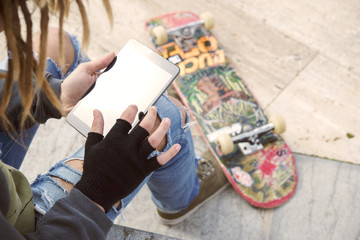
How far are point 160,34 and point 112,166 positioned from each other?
107 centimetres

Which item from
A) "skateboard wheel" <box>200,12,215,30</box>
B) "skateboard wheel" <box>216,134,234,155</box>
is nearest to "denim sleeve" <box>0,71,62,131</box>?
"skateboard wheel" <box>216,134,234,155</box>

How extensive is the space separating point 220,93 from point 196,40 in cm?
33

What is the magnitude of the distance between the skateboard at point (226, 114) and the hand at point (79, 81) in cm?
60

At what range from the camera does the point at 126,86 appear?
116cm

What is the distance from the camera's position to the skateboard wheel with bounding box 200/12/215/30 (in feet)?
5.76

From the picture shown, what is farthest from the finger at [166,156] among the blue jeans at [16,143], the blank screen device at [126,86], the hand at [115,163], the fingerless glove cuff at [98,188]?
the blue jeans at [16,143]

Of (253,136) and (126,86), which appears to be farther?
(253,136)

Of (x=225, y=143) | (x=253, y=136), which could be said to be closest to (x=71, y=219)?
(x=225, y=143)

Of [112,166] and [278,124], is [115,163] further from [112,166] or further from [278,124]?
[278,124]

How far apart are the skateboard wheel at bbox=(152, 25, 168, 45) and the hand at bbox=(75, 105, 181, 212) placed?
966 mm

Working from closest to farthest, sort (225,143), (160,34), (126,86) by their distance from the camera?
(126,86)
(225,143)
(160,34)

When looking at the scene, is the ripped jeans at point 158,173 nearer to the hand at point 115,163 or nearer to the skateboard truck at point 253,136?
the hand at point 115,163

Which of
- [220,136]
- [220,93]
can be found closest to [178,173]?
[220,136]

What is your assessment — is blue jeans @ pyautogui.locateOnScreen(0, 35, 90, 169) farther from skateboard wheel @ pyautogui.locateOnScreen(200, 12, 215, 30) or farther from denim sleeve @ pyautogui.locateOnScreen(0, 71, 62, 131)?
skateboard wheel @ pyautogui.locateOnScreen(200, 12, 215, 30)
